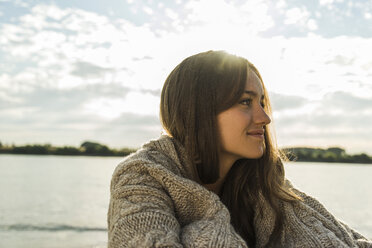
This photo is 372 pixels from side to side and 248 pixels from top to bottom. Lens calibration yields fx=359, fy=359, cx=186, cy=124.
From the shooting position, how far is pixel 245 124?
1.67 m

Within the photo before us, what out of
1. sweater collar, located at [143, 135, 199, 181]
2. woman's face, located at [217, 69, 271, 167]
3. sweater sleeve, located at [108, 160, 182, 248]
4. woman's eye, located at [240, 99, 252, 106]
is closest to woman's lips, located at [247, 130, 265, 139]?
woman's face, located at [217, 69, 271, 167]

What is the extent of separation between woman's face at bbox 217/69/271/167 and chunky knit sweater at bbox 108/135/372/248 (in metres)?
0.22

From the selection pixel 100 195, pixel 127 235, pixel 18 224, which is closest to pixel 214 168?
pixel 127 235

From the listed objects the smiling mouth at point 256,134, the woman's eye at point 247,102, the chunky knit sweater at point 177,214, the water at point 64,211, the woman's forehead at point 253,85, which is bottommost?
the water at point 64,211

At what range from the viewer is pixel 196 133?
165 cm

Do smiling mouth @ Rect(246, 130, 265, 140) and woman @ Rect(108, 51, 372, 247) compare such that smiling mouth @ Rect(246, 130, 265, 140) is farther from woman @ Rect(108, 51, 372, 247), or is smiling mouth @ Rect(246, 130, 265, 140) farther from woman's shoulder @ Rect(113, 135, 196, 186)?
woman's shoulder @ Rect(113, 135, 196, 186)

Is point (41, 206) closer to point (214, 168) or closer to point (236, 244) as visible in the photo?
point (214, 168)

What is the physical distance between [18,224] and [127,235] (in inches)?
135

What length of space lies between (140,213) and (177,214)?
0.23 metres

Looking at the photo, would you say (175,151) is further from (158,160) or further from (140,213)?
(140,213)

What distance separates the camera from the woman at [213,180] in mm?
1307

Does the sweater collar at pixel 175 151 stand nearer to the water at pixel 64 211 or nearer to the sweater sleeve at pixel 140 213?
the sweater sleeve at pixel 140 213

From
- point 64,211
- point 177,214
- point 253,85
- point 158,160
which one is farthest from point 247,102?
point 64,211

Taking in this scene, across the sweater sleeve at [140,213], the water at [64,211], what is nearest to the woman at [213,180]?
the sweater sleeve at [140,213]
